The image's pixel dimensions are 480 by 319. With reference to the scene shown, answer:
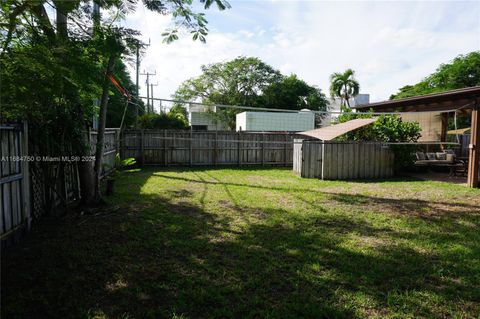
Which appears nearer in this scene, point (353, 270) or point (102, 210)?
point (353, 270)

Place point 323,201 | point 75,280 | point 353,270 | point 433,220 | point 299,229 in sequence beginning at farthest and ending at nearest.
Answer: point 323,201 < point 433,220 < point 299,229 < point 353,270 < point 75,280

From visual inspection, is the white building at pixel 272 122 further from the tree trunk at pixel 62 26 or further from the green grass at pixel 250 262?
the tree trunk at pixel 62 26

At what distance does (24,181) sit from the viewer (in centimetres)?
424

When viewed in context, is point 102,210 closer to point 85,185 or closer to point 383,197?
point 85,185

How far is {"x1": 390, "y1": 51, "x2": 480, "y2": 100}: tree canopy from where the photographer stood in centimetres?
2639

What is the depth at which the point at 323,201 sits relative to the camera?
6711mm

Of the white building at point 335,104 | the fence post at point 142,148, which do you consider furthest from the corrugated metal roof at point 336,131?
the white building at point 335,104

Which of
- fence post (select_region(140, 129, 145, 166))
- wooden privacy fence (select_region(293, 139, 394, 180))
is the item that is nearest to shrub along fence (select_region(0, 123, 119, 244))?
wooden privacy fence (select_region(293, 139, 394, 180))

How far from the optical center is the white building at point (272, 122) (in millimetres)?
21625

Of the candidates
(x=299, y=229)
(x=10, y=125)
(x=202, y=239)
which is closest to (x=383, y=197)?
(x=299, y=229)

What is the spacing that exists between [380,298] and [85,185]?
5233 mm

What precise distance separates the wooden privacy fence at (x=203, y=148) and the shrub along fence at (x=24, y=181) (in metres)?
7.75

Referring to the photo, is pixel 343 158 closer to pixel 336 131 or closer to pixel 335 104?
pixel 336 131

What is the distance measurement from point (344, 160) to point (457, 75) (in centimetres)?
2433
